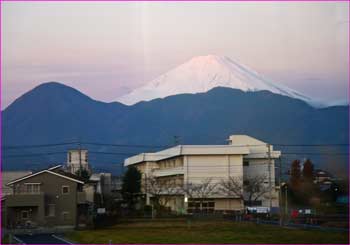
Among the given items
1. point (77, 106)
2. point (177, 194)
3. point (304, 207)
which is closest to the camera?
point (304, 207)

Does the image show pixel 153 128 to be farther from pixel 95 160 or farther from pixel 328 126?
pixel 328 126

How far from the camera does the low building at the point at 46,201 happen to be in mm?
15516

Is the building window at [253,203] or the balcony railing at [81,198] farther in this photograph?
the building window at [253,203]

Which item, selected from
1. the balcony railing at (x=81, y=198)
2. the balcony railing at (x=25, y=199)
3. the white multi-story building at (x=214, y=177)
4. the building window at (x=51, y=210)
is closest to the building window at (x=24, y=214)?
the balcony railing at (x=25, y=199)

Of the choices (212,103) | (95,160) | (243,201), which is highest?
(212,103)

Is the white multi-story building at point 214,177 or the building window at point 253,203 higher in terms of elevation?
the white multi-story building at point 214,177

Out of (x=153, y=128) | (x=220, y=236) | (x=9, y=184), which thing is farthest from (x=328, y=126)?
(x=153, y=128)

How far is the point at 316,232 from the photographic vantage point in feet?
41.1

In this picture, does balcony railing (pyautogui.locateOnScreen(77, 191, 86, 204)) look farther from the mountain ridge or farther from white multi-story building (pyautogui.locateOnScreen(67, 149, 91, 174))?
white multi-story building (pyautogui.locateOnScreen(67, 149, 91, 174))

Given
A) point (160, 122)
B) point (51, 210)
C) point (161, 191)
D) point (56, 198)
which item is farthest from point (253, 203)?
point (51, 210)

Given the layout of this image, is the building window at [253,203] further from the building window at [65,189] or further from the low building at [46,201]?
the building window at [65,189]

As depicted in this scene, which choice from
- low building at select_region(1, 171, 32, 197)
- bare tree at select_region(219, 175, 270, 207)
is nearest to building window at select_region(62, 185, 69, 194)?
low building at select_region(1, 171, 32, 197)

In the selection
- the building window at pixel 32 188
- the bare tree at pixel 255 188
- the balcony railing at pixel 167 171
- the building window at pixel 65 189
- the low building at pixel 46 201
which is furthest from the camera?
the balcony railing at pixel 167 171

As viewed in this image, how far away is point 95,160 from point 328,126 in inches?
729
